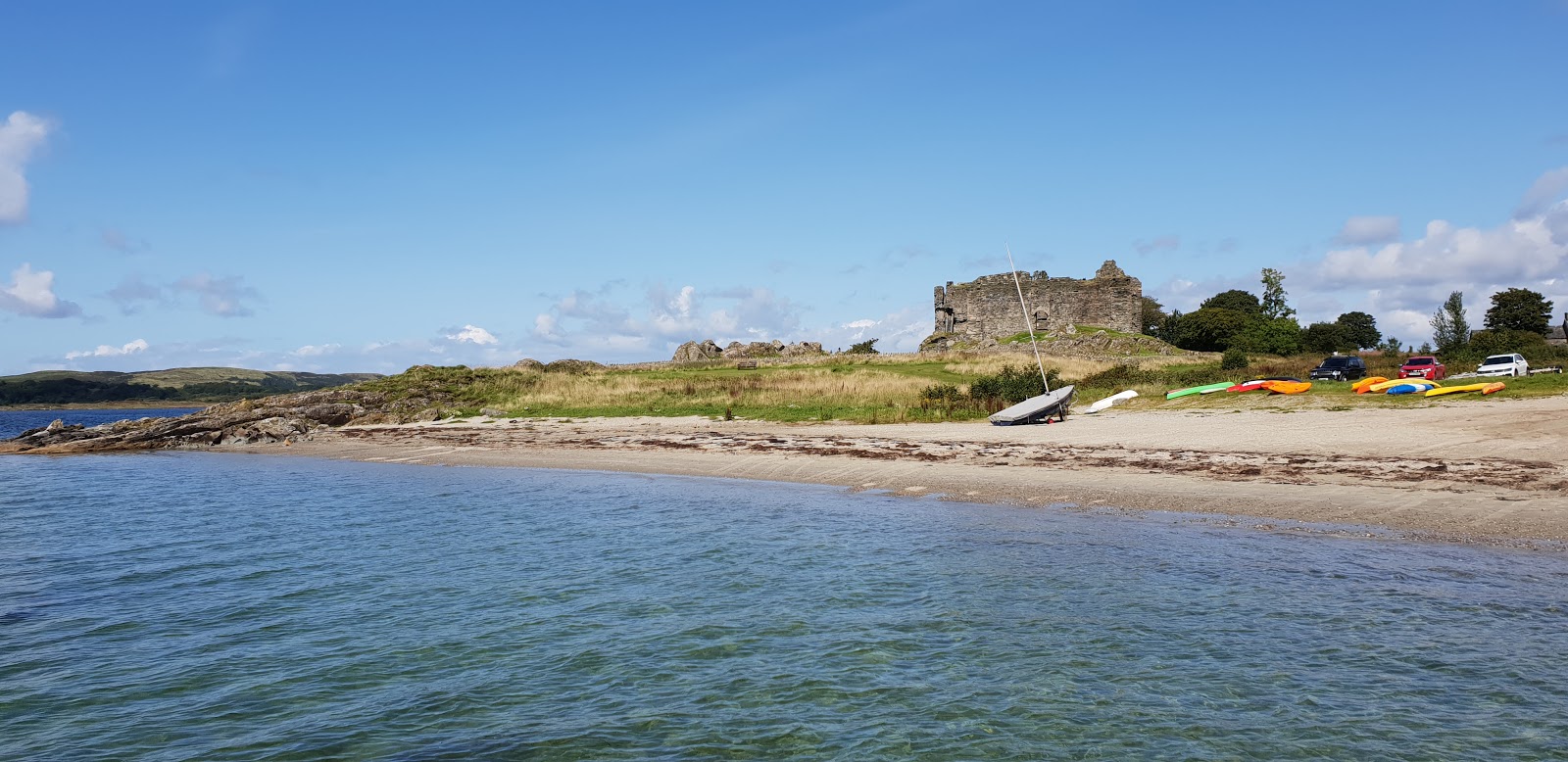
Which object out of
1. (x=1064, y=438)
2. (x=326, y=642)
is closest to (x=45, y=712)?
(x=326, y=642)

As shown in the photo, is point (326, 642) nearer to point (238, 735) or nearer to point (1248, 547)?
point (238, 735)

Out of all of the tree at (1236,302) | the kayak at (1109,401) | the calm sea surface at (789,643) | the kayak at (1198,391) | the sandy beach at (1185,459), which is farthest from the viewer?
the tree at (1236,302)

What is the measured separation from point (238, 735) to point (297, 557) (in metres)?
7.11

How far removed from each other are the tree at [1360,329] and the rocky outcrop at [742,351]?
54917 millimetres

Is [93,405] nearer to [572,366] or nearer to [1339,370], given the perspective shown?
[572,366]

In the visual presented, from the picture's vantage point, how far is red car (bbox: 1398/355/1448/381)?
114ft

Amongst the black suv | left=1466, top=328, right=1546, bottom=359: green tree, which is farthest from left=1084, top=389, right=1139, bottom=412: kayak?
left=1466, top=328, right=1546, bottom=359: green tree

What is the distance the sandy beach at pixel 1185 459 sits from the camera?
13.2m

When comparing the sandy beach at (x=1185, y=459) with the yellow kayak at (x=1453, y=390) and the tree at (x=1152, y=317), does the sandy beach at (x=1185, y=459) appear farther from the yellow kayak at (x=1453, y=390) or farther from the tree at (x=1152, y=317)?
the tree at (x=1152, y=317)

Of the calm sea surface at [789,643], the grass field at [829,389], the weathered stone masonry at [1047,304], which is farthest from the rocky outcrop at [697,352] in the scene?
the calm sea surface at [789,643]

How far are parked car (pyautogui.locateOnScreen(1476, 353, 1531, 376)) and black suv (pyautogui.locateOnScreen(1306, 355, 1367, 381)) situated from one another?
4065 millimetres

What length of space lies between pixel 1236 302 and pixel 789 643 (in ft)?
344

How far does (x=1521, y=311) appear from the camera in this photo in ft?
271

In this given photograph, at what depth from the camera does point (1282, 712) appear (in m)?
6.38
